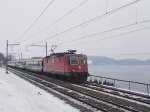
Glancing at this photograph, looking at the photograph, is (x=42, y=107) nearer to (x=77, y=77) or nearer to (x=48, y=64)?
(x=77, y=77)

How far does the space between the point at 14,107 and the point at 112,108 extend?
4.63 meters

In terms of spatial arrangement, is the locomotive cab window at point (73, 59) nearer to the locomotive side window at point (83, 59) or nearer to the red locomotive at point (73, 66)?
the red locomotive at point (73, 66)

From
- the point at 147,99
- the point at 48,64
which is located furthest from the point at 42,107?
the point at 48,64

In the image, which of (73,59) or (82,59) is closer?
(73,59)

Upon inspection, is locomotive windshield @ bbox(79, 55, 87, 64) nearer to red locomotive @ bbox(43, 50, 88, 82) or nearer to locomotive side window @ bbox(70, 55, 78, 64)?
red locomotive @ bbox(43, 50, 88, 82)

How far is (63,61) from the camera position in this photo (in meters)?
31.3

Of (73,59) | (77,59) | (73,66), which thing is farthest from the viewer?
(77,59)

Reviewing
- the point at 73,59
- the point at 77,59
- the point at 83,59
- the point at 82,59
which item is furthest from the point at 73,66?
the point at 83,59

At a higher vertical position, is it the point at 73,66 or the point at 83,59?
the point at 83,59

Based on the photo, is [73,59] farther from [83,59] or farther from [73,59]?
[83,59]

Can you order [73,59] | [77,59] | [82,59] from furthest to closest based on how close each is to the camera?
[82,59] < [77,59] < [73,59]

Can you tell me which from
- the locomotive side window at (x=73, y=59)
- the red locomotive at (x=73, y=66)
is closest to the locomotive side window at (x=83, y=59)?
the red locomotive at (x=73, y=66)

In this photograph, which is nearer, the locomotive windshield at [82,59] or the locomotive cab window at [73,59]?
the locomotive cab window at [73,59]

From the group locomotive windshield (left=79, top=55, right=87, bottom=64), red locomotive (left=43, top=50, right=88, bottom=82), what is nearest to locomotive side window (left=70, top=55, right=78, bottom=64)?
red locomotive (left=43, top=50, right=88, bottom=82)
